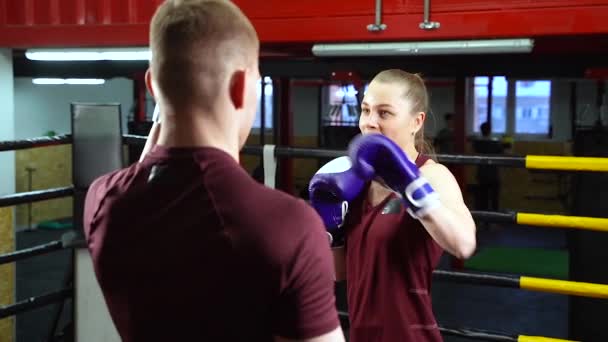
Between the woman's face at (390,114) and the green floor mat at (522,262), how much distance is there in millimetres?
5348

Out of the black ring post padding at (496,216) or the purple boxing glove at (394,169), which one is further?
the black ring post padding at (496,216)

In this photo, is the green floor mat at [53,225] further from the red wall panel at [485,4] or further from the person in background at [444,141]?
the red wall panel at [485,4]

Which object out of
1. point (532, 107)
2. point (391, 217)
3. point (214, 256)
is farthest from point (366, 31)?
point (532, 107)

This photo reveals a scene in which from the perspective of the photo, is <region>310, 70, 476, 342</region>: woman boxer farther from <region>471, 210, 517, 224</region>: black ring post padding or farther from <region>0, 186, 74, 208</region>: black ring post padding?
<region>0, 186, 74, 208</region>: black ring post padding

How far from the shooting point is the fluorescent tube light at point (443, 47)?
292 cm

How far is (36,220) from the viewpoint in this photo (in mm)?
10664

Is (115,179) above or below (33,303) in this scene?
above

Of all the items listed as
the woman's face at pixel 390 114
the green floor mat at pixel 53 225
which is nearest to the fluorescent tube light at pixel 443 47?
the woman's face at pixel 390 114

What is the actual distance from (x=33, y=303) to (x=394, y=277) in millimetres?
1608

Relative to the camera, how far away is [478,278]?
8.53 feet

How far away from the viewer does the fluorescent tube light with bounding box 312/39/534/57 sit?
2.92m

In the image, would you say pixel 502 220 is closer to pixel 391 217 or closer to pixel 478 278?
pixel 478 278

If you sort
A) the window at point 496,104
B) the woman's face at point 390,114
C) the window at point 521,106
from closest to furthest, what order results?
the woman's face at point 390,114 → the window at point 521,106 → the window at point 496,104

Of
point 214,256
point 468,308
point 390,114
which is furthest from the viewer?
point 468,308
